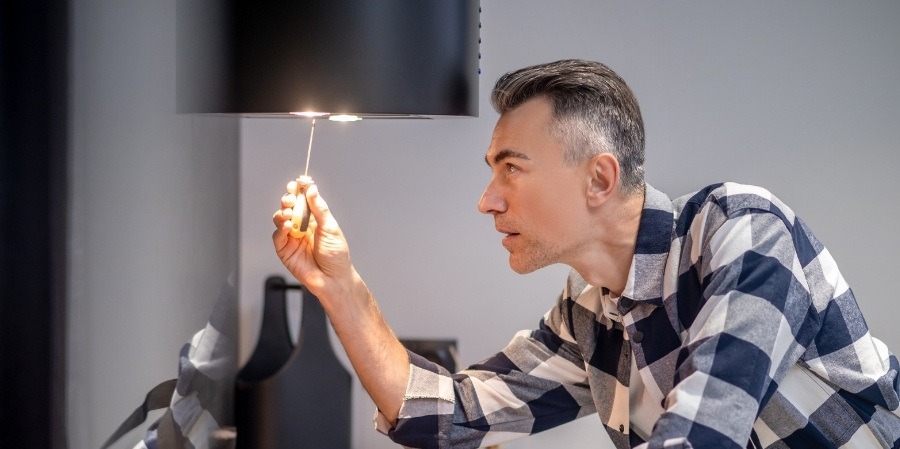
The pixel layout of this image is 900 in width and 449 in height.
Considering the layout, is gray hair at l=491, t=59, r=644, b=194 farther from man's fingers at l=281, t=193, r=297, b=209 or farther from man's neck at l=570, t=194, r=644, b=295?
man's fingers at l=281, t=193, r=297, b=209

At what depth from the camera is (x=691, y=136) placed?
2.38m

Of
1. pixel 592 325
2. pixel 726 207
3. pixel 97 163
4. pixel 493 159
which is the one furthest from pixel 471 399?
pixel 97 163

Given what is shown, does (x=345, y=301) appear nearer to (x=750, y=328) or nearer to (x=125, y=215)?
(x=125, y=215)

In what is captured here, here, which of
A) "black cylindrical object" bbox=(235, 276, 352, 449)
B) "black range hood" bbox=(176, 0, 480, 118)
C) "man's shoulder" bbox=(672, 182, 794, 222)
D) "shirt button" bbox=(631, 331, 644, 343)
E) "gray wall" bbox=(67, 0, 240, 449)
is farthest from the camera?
"black cylindrical object" bbox=(235, 276, 352, 449)

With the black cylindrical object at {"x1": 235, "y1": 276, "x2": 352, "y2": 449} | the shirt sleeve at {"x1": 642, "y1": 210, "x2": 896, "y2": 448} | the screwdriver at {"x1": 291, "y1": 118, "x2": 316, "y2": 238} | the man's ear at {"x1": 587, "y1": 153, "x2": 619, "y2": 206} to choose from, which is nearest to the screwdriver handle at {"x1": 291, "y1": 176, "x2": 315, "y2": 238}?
the screwdriver at {"x1": 291, "y1": 118, "x2": 316, "y2": 238}

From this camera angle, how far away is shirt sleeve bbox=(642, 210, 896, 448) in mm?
954

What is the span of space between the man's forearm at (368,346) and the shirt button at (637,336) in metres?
0.36

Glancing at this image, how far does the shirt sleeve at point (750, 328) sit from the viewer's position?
3.13ft

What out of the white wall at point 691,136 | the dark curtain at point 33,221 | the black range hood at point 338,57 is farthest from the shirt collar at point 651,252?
the white wall at point 691,136

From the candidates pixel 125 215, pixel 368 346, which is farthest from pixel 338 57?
pixel 368 346

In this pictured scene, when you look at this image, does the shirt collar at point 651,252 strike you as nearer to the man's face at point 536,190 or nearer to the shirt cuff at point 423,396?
the man's face at point 536,190

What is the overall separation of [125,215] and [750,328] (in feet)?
2.36

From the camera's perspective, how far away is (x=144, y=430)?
96cm

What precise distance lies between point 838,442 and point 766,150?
4.31ft
